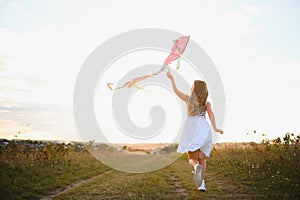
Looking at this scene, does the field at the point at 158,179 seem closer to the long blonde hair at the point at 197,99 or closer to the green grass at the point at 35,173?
the green grass at the point at 35,173

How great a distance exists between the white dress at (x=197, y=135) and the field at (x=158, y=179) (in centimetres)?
105

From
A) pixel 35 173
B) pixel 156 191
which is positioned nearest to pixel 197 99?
pixel 156 191

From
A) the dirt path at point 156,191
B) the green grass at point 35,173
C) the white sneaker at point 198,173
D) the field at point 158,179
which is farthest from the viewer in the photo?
the green grass at point 35,173

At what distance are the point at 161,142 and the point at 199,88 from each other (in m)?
5.33

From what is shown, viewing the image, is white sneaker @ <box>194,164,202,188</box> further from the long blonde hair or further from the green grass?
the green grass

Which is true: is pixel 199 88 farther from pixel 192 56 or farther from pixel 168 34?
pixel 168 34

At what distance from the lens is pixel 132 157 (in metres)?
18.3

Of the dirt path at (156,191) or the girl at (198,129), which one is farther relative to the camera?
the girl at (198,129)

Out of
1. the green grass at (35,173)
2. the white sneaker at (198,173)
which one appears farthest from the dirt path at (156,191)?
the green grass at (35,173)

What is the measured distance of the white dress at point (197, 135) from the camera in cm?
842

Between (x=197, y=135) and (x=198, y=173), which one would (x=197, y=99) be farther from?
(x=198, y=173)

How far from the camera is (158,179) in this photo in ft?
35.0

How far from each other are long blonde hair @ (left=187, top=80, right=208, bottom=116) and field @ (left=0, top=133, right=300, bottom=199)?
6.39 feet

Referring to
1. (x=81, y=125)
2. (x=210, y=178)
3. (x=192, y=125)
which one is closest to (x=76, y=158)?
(x=81, y=125)
